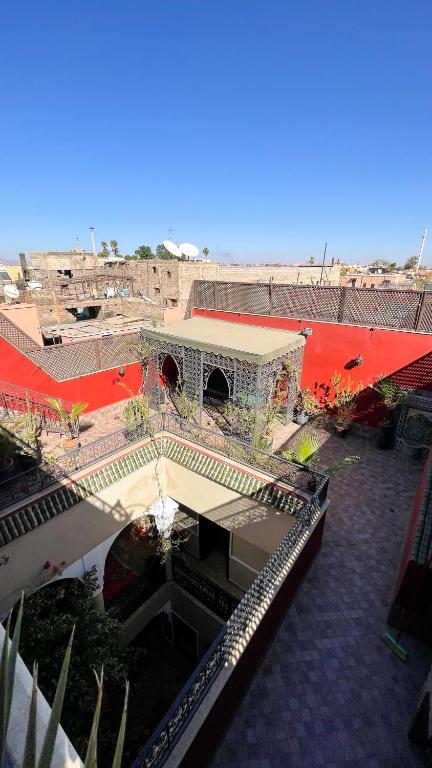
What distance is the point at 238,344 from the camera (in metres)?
11.2

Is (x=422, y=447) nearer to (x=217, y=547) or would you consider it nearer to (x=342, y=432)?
(x=342, y=432)

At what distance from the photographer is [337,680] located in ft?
17.0

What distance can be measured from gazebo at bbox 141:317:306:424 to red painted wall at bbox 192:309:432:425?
1.84 feet

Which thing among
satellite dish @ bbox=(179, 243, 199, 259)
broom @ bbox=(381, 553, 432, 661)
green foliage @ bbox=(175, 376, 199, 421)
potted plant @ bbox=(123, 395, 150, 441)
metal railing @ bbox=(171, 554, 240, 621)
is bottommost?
metal railing @ bbox=(171, 554, 240, 621)

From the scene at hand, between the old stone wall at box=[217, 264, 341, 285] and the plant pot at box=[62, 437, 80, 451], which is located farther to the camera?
the old stone wall at box=[217, 264, 341, 285]

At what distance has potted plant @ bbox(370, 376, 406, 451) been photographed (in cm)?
1058

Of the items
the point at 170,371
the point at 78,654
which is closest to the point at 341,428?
the point at 170,371

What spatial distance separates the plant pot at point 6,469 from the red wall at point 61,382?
4.27 metres

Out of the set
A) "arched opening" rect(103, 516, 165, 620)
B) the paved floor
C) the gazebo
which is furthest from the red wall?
the paved floor

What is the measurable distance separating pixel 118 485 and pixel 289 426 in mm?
6224

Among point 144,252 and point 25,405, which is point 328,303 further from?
point 144,252

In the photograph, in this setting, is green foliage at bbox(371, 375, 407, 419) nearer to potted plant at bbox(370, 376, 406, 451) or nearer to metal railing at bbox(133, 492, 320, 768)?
potted plant at bbox(370, 376, 406, 451)

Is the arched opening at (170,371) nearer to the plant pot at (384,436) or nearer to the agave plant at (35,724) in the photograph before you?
the plant pot at (384,436)

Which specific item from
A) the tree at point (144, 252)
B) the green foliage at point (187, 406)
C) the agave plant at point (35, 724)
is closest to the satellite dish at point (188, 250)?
the green foliage at point (187, 406)
